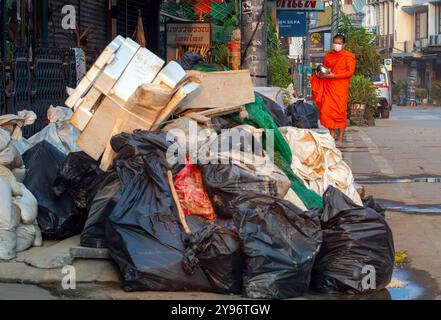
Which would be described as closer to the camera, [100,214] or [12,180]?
[100,214]

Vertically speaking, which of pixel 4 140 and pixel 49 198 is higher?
pixel 4 140

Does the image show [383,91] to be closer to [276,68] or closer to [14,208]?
[276,68]

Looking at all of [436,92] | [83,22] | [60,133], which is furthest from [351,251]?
[436,92]

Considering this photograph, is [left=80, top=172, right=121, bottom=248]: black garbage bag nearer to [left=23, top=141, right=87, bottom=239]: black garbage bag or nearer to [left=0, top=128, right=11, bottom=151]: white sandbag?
[left=23, top=141, right=87, bottom=239]: black garbage bag

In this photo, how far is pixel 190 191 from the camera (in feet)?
20.4

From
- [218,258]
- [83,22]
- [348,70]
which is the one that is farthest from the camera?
[348,70]

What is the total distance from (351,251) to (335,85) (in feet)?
28.9

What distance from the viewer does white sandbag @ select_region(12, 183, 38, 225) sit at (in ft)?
20.6

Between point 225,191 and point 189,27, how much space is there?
35.6 feet

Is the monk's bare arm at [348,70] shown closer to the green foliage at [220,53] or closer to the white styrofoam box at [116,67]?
the green foliage at [220,53]

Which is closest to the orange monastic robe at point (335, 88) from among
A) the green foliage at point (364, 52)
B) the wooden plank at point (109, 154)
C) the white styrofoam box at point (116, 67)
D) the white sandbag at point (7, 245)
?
the white styrofoam box at point (116, 67)

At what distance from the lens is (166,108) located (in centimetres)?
671
